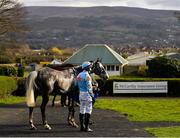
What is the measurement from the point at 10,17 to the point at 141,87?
28180 millimetres

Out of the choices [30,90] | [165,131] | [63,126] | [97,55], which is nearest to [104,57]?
[97,55]

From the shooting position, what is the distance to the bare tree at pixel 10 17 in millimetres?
56875

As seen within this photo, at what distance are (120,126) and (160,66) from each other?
27871mm

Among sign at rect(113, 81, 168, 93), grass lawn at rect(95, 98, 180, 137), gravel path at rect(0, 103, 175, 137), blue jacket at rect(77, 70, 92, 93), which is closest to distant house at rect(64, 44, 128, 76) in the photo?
sign at rect(113, 81, 168, 93)

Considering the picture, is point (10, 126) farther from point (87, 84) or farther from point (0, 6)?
point (0, 6)

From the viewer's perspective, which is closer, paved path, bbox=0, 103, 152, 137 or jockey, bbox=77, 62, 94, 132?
paved path, bbox=0, 103, 152, 137

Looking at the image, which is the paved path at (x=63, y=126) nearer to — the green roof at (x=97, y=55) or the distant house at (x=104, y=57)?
the green roof at (x=97, y=55)

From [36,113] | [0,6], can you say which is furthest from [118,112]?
[0,6]

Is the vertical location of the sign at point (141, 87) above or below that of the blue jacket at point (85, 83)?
below

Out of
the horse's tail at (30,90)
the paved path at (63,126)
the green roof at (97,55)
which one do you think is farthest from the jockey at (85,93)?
the green roof at (97,55)

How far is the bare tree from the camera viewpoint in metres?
56.9

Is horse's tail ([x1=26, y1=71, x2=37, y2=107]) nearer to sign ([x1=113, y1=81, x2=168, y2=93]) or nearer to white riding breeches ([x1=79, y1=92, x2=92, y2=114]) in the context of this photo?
white riding breeches ([x1=79, y1=92, x2=92, y2=114])

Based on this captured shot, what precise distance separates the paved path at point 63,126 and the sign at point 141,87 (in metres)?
12.8

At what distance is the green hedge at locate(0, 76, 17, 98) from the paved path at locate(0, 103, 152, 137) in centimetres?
781
